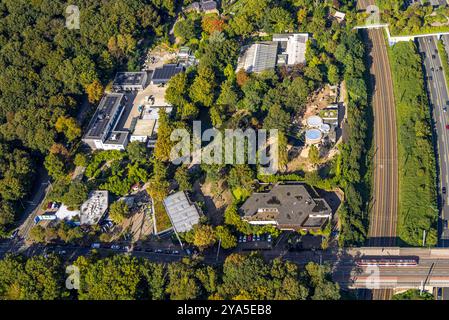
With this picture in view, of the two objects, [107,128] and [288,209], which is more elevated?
[107,128]

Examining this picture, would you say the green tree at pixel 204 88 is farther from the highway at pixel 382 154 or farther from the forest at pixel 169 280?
the forest at pixel 169 280

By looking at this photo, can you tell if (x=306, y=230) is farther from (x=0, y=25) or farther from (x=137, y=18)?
(x=0, y=25)

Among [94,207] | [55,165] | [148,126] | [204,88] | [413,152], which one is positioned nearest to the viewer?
[94,207]

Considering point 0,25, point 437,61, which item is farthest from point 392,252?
point 0,25

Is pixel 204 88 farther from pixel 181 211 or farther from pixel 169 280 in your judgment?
pixel 169 280

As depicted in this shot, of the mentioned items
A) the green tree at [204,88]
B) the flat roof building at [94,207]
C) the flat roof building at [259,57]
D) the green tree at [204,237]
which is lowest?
the green tree at [204,237]

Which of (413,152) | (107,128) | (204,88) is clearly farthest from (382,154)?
(107,128)

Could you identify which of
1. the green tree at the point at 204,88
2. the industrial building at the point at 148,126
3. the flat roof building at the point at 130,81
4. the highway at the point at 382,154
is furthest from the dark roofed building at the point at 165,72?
the highway at the point at 382,154

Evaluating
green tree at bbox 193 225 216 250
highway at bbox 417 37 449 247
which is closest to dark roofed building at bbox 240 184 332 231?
green tree at bbox 193 225 216 250
